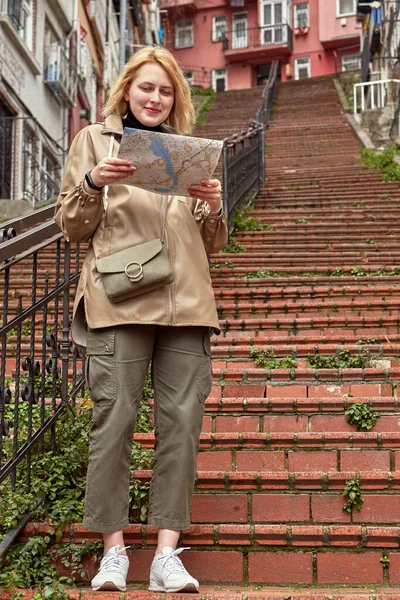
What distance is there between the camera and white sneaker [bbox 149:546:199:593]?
2.69 meters

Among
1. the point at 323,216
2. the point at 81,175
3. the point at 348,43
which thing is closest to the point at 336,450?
the point at 81,175

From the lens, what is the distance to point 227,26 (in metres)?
39.7

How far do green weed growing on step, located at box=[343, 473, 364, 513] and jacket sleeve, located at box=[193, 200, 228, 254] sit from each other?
3.90 ft

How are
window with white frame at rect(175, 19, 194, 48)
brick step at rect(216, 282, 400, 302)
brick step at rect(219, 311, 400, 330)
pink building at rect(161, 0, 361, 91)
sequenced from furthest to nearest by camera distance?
window with white frame at rect(175, 19, 194, 48), pink building at rect(161, 0, 361, 91), brick step at rect(216, 282, 400, 302), brick step at rect(219, 311, 400, 330)

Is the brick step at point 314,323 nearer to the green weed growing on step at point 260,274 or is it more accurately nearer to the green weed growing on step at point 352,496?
the green weed growing on step at point 260,274

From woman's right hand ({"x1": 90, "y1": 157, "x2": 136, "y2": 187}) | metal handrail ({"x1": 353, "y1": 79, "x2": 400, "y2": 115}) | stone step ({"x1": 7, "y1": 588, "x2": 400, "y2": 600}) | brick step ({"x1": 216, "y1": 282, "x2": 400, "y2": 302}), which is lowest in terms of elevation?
stone step ({"x1": 7, "y1": 588, "x2": 400, "y2": 600})

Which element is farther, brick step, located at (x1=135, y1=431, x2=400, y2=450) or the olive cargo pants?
brick step, located at (x1=135, y1=431, x2=400, y2=450)

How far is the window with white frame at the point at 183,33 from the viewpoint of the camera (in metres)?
40.6

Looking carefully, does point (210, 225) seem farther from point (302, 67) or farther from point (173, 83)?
point (302, 67)

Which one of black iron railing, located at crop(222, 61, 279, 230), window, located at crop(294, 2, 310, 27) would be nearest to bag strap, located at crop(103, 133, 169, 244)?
black iron railing, located at crop(222, 61, 279, 230)

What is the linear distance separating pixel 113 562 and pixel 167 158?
1.42 m

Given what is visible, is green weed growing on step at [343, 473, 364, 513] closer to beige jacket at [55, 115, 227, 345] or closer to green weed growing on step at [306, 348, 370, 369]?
beige jacket at [55, 115, 227, 345]

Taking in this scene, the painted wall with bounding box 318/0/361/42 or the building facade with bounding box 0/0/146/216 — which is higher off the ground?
the painted wall with bounding box 318/0/361/42

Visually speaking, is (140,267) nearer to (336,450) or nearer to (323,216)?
(336,450)
